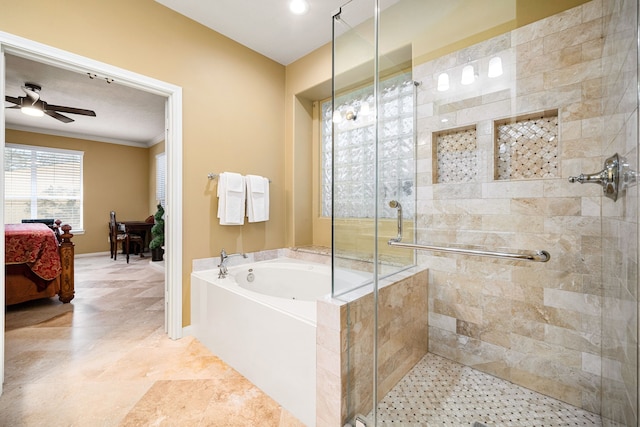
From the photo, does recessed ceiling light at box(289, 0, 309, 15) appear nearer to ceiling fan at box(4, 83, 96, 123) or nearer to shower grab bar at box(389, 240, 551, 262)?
shower grab bar at box(389, 240, 551, 262)

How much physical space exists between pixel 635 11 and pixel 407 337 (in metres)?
1.69

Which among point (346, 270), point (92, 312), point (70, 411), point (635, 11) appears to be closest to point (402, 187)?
point (346, 270)

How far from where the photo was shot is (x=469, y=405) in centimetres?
144

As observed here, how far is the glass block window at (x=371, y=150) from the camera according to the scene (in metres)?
1.74

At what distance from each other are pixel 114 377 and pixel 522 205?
2636mm

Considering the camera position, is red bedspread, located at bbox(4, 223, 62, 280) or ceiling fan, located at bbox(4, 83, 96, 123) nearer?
red bedspread, located at bbox(4, 223, 62, 280)

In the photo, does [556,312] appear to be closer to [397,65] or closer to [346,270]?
[346,270]

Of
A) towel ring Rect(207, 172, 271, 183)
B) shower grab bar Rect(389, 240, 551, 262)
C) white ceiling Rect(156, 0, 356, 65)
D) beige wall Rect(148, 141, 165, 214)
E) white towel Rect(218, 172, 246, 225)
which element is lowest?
shower grab bar Rect(389, 240, 551, 262)

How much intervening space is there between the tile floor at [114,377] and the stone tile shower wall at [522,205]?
4.19 ft

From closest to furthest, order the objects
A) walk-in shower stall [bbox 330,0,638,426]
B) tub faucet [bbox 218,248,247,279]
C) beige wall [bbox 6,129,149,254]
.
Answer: walk-in shower stall [bbox 330,0,638,426], tub faucet [bbox 218,248,247,279], beige wall [bbox 6,129,149,254]

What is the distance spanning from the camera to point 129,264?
5047 mm

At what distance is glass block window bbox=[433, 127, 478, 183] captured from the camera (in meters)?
1.82

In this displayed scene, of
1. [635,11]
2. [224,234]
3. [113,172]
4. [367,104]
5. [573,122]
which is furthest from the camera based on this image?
[113,172]

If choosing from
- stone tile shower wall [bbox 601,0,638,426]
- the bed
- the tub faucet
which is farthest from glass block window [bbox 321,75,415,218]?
the bed
